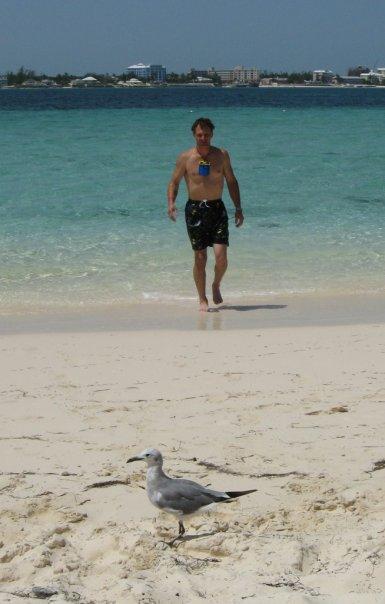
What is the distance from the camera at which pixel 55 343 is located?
251 inches

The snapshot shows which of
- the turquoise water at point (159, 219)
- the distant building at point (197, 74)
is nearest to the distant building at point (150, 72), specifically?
the distant building at point (197, 74)

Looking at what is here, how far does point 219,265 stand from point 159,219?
4.63 metres

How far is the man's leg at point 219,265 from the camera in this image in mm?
7727

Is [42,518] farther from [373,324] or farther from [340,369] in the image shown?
[373,324]

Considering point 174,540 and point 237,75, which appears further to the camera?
point 237,75

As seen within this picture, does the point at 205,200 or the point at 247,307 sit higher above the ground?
the point at 205,200

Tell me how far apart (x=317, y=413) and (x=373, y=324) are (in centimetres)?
236

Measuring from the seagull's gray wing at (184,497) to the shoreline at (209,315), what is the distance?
346 centimetres

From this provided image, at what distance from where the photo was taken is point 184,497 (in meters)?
3.53

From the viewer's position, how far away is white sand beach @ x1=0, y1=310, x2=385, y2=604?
3281mm

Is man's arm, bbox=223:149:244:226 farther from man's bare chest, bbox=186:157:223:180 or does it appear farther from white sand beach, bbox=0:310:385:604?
white sand beach, bbox=0:310:385:604

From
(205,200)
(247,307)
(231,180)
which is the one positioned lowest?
(247,307)

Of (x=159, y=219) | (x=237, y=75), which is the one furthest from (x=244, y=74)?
(x=159, y=219)

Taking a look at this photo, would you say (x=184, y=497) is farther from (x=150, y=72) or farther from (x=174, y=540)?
(x=150, y=72)
